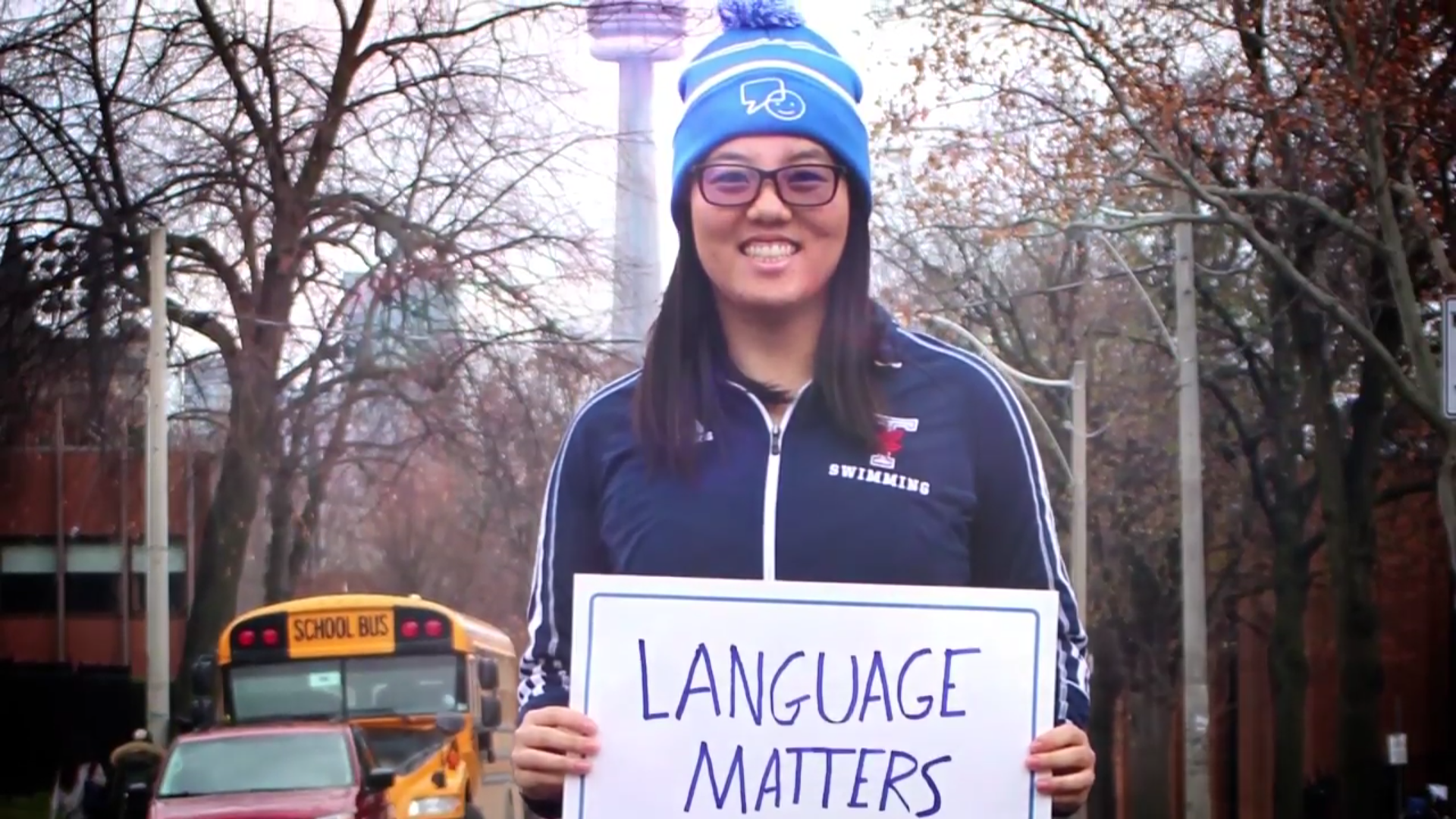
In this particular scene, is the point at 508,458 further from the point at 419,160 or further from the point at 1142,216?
the point at 1142,216

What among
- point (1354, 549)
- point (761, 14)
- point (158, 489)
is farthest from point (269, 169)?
point (761, 14)

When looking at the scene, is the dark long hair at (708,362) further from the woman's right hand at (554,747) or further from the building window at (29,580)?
the building window at (29,580)

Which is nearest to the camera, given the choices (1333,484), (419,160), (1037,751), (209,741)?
(1037,751)

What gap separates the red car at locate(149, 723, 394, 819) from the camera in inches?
634

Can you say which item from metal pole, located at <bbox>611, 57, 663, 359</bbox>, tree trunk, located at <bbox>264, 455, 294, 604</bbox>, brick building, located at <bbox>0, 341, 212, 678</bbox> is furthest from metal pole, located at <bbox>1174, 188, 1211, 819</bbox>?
brick building, located at <bbox>0, 341, 212, 678</bbox>

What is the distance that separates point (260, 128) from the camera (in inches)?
1097

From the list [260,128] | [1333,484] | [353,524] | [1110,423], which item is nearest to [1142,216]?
[1333,484]

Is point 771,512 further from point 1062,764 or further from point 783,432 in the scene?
point 1062,764

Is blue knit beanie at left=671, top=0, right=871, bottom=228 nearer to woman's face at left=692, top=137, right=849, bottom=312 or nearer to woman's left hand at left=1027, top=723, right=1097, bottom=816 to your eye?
woman's face at left=692, top=137, right=849, bottom=312

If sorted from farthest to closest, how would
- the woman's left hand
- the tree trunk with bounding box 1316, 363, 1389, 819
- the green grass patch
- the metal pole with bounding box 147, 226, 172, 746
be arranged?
the green grass patch → the metal pole with bounding box 147, 226, 172, 746 → the tree trunk with bounding box 1316, 363, 1389, 819 → the woman's left hand

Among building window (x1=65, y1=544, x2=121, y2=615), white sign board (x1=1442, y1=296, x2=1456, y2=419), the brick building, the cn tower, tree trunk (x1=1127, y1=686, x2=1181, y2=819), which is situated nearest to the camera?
white sign board (x1=1442, y1=296, x2=1456, y2=419)

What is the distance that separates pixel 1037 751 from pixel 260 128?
999 inches

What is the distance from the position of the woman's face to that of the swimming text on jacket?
61cm

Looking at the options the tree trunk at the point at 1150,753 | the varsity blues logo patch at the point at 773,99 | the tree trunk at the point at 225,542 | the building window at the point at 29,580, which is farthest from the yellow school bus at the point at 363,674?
the building window at the point at 29,580
